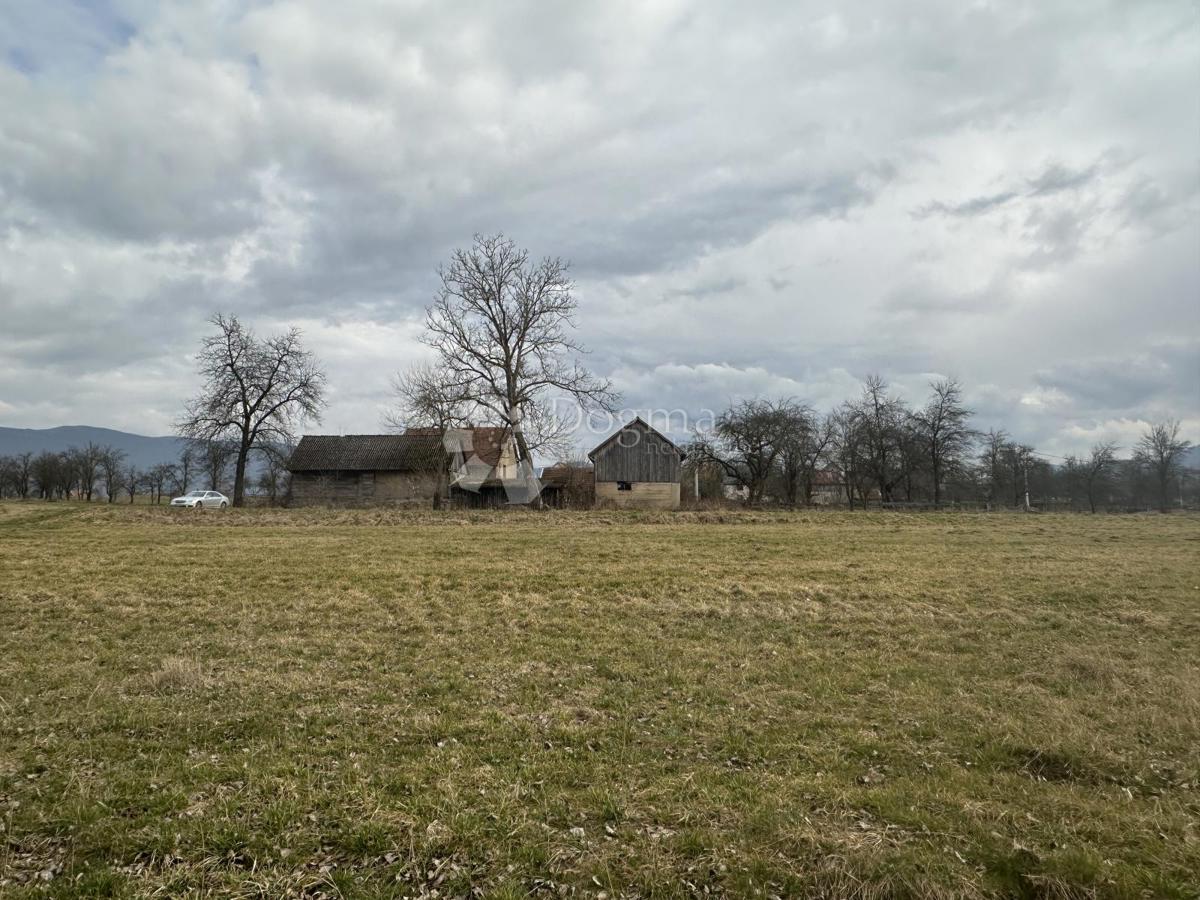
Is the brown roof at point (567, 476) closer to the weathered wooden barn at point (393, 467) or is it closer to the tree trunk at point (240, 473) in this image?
the weathered wooden barn at point (393, 467)

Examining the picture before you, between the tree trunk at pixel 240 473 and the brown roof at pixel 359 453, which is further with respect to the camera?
the brown roof at pixel 359 453

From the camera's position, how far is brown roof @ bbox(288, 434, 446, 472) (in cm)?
5038

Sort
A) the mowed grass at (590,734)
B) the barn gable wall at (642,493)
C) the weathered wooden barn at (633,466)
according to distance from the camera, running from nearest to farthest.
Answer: the mowed grass at (590,734) → the barn gable wall at (642,493) → the weathered wooden barn at (633,466)

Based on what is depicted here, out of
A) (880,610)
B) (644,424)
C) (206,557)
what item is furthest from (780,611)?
(644,424)

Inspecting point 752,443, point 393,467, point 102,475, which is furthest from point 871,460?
point 102,475

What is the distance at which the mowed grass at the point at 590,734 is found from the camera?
13.9 feet

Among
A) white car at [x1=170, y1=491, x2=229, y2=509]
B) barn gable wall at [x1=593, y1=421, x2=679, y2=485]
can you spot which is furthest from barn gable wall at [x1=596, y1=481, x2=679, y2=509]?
white car at [x1=170, y1=491, x2=229, y2=509]

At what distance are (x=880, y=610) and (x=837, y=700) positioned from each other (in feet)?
19.4

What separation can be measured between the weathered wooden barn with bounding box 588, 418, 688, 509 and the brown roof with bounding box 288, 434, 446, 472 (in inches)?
523

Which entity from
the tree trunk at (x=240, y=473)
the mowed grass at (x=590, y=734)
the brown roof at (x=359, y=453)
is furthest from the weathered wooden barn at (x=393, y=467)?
Result: the mowed grass at (x=590, y=734)

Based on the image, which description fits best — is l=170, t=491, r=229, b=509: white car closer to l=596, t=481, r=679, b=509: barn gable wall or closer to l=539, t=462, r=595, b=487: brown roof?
l=539, t=462, r=595, b=487: brown roof

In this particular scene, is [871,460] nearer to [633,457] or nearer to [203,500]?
[633,457]

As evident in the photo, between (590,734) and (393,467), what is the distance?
153 ft

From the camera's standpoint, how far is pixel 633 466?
164 feet
